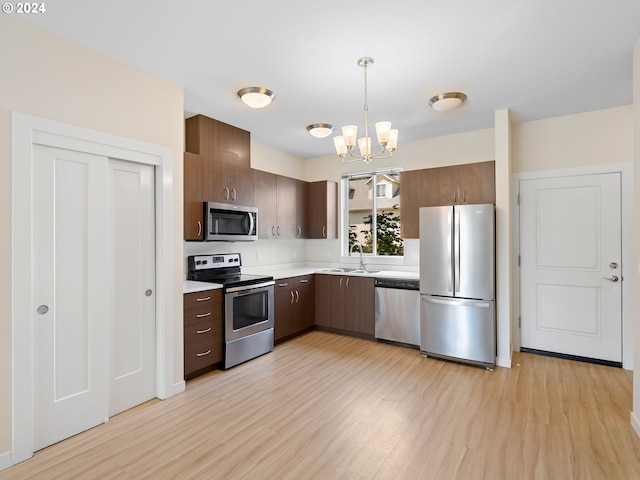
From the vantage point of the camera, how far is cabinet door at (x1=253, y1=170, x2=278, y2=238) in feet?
14.1

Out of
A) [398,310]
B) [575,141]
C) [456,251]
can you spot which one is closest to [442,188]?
[456,251]

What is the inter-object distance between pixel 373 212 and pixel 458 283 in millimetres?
1921

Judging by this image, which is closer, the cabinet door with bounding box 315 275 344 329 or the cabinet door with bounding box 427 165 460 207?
the cabinet door with bounding box 427 165 460 207

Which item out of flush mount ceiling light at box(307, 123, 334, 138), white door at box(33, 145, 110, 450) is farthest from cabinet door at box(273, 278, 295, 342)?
white door at box(33, 145, 110, 450)

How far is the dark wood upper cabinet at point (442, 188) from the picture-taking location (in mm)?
3771

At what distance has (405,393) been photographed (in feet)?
9.59

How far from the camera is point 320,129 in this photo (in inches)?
150

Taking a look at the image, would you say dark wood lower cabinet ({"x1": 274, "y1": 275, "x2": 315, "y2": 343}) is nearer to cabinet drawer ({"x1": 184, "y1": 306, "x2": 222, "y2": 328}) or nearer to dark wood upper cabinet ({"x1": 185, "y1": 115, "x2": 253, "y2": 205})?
cabinet drawer ({"x1": 184, "y1": 306, "x2": 222, "y2": 328})

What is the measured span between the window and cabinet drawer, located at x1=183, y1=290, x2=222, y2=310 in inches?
101

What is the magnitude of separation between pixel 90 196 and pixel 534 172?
4.35 meters

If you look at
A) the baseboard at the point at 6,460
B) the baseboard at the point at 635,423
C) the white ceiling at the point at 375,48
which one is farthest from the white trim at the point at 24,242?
the baseboard at the point at 635,423

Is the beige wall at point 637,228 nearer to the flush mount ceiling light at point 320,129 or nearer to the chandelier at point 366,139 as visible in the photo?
the chandelier at point 366,139

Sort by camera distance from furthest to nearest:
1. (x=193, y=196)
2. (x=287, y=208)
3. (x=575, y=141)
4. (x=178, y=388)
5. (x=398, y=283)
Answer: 1. (x=287, y=208)
2. (x=398, y=283)
3. (x=575, y=141)
4. (x=193, y=196)
5. (x=178, y=388)

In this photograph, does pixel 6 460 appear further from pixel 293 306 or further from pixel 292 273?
pixel 292 273
